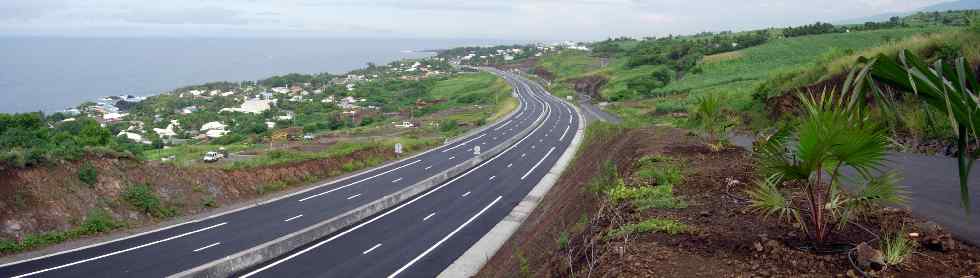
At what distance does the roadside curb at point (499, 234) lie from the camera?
1675 cm

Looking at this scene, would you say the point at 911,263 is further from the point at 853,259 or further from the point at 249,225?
the point at 249,225

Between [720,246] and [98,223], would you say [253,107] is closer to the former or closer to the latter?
[98,223]

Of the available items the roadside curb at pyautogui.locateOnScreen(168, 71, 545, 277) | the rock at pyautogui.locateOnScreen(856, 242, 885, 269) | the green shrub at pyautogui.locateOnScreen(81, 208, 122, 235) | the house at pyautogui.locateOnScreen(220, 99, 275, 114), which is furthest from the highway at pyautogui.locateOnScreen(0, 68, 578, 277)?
the house at pyautogui.locateOnScreen(220, 99, 275, 114)

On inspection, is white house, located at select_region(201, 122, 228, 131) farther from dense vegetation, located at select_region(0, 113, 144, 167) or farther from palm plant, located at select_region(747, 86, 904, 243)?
palm plant, located at select_region(747, 86, 904, 243)

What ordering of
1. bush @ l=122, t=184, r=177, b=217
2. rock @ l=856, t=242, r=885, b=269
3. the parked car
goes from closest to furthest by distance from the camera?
rock @ l=856, t=242, r=885, b=269, bush @ l=122, t=184, r=177, b=217, the parked car

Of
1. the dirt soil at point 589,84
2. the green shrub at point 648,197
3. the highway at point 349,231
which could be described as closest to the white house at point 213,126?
the highway at point 349,231

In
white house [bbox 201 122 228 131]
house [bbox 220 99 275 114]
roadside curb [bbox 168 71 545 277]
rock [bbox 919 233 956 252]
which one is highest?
rock [bbox 919 233 956 252]

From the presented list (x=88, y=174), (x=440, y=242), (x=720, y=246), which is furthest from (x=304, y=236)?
(x=720, y=246)

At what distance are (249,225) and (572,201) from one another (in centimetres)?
1172

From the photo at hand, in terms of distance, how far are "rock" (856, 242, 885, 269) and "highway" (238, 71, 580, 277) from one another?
1193 centimetres

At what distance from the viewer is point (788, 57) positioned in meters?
68.8

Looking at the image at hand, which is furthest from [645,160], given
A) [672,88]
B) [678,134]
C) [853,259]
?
[672,88]

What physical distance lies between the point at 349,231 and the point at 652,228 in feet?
45.6

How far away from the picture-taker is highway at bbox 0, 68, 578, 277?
16516 millimetres
